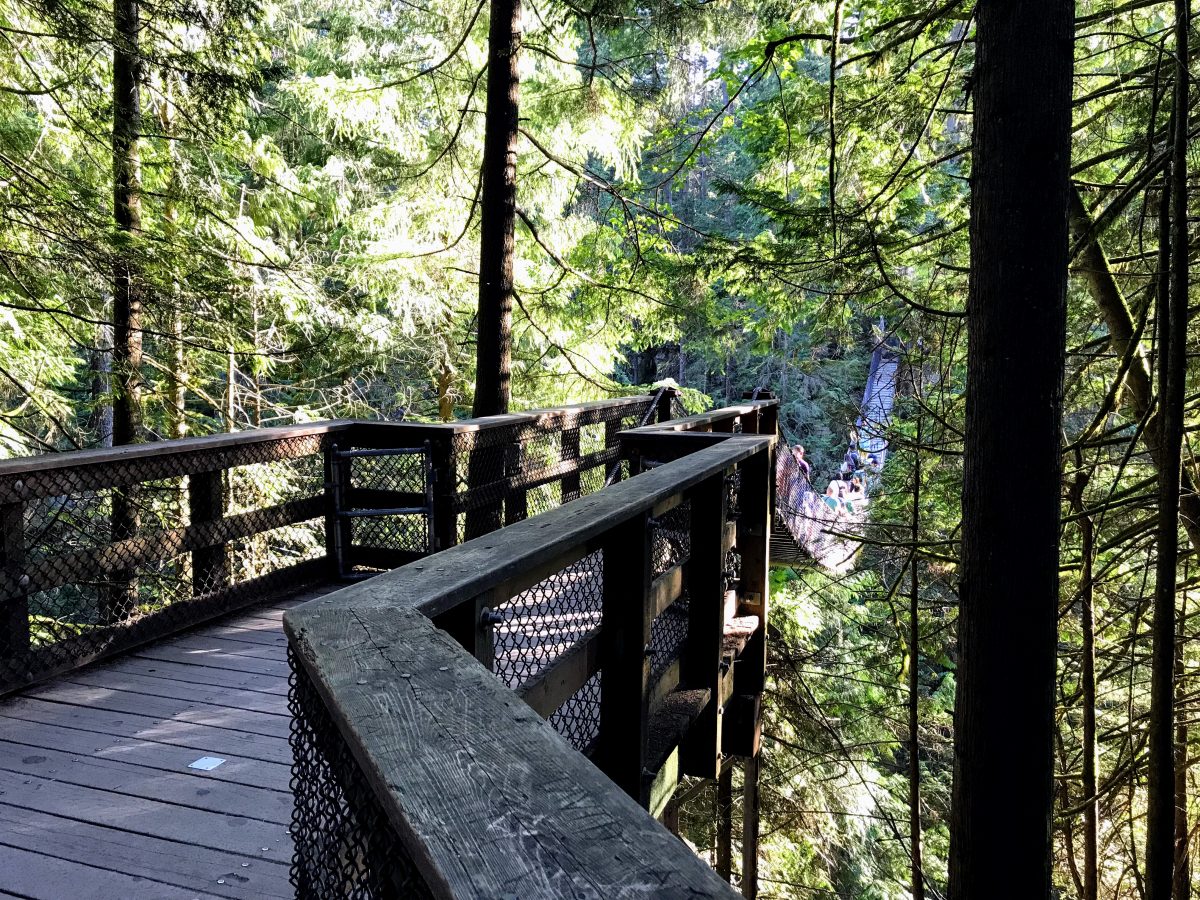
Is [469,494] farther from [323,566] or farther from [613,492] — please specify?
[613,492]

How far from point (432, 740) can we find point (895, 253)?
544 cm

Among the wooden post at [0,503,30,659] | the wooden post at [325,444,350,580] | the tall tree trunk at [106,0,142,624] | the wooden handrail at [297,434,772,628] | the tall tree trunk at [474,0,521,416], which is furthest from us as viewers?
the tall tree trunk at [474,0,521,416]

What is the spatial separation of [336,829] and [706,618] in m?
2.42

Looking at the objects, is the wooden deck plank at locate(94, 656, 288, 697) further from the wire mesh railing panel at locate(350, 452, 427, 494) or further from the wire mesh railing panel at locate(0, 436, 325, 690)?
the wire mesh railing panel at locate(350, 452, 427, 494)

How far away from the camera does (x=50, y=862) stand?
2.23 m

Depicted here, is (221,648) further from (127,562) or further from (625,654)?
(625,654)

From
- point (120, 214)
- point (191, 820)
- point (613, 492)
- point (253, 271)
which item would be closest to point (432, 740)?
point (613, 492)

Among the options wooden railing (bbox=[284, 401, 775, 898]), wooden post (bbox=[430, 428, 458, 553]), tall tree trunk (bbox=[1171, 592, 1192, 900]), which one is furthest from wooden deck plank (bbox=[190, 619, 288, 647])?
tall tree trunk (bbox=[1171, 592, 1192, 900])

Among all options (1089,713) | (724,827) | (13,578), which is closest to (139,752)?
(13,578)

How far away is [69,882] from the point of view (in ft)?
7.02

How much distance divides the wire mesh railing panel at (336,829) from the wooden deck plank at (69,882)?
1.81ft

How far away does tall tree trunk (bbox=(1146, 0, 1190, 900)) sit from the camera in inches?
112

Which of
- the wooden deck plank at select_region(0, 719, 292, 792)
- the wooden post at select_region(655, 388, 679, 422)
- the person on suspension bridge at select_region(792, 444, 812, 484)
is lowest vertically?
the wooden deck plank at select_region(0, 719, 292, 792)

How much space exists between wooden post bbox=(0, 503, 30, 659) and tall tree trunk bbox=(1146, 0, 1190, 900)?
401cm
